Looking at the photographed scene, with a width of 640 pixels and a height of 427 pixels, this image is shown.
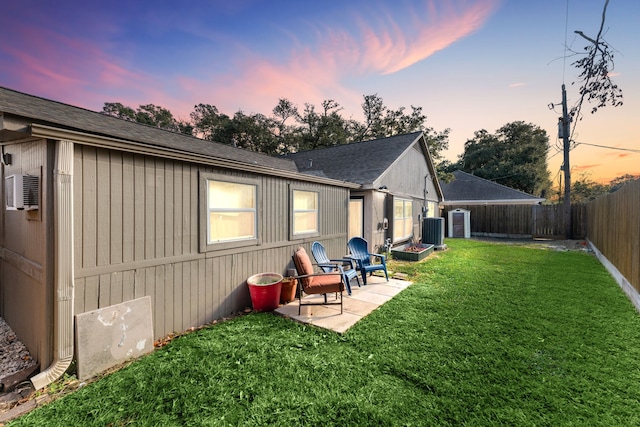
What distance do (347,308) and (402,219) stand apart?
707 centimetres

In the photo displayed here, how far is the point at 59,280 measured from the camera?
2480mm

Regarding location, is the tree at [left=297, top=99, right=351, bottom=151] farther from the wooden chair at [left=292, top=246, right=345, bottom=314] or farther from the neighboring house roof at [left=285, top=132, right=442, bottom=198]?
the wooden chair at [left=292, top=246, right=345, bottom=314]

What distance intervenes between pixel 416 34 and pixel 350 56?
3.17 metres

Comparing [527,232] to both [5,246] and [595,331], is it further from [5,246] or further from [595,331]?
[5,246]

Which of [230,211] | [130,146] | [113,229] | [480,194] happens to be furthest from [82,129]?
[480,194]

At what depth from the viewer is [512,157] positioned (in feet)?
95.4

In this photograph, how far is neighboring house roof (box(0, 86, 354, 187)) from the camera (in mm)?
2365

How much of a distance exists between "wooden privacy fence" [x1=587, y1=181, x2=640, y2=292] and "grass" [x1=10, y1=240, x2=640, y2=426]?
80 centimetres

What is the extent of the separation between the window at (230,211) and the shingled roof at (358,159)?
15.6 ft

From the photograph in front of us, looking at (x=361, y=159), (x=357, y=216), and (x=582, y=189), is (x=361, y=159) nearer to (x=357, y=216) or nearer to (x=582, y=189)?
(x=357, y=216)

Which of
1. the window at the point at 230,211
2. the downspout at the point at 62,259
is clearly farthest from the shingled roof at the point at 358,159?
the downspout at the point at 62,259

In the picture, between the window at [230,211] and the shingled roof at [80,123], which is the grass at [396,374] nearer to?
the window at [230,211]

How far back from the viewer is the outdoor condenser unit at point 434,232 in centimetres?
1085

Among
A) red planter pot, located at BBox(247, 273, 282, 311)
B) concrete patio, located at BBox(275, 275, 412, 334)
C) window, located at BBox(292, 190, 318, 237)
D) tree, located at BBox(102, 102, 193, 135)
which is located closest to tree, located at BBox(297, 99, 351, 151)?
tree, located at BBox(102, 102, 193, 135)
